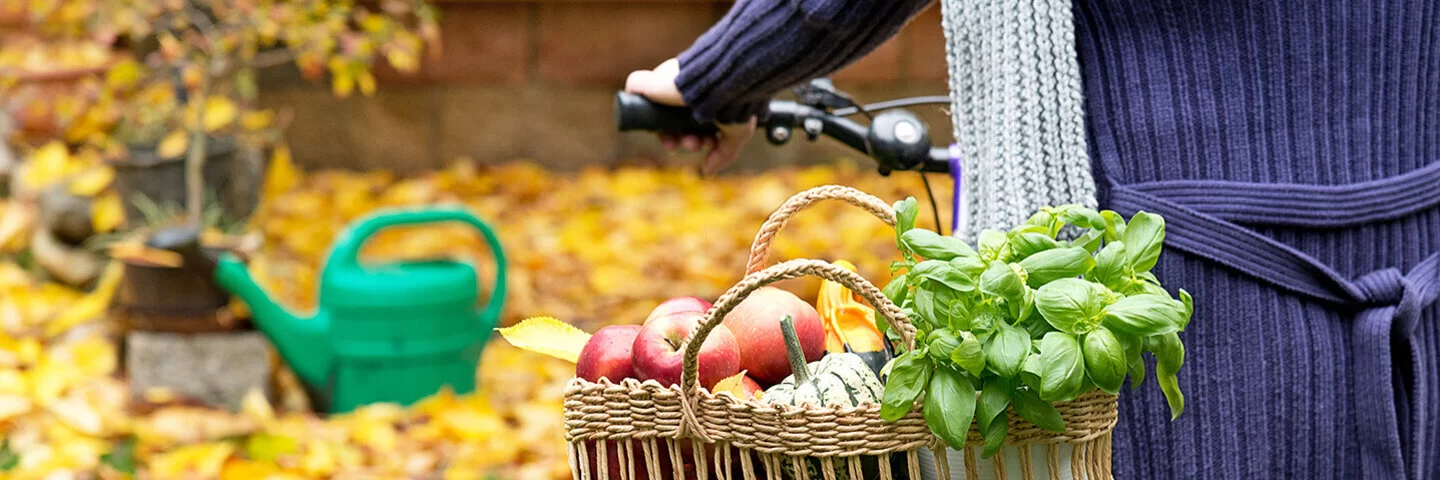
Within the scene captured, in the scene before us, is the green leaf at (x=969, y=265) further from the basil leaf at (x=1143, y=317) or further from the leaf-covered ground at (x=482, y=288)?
the leaf-covered ground at (x=482, y=288)

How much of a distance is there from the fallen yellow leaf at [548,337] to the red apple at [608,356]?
0.06ft

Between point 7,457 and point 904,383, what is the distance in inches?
95.2

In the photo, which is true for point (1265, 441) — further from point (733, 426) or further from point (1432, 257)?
point (733, 426)

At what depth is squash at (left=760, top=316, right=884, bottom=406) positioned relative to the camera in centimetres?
92

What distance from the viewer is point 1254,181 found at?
1.16m

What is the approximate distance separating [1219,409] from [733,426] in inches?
20.3

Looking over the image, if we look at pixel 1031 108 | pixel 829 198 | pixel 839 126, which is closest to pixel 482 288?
pixel 839 126

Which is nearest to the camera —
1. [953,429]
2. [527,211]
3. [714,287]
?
[953,429]

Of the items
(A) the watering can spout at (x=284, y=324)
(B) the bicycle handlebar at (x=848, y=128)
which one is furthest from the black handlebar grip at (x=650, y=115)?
(A) the watering can spout at (x=284, y=324)

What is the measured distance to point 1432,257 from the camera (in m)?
1.21

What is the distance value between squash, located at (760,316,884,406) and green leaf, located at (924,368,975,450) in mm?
84

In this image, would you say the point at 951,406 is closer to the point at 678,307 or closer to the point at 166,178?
the point at 678,307

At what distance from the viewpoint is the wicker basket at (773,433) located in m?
0.87

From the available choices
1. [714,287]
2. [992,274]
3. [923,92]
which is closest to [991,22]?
[992,274]
